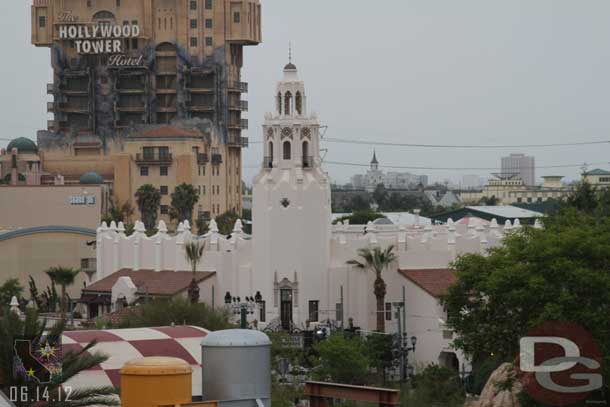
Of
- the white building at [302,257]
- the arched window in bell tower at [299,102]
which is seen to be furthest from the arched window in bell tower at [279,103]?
the arched window in bell tower at [299,102]

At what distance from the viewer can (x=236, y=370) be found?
3906cm

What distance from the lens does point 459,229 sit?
110 m

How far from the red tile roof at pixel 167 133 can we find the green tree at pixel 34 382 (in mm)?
150653

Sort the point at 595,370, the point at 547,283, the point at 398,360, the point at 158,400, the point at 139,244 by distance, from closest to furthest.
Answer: the point at 158,400 < the point at 595,370 < the point at 547,283 < the point at 398,360 < the point at 139,244

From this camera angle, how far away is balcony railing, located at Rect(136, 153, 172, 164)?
636 ft

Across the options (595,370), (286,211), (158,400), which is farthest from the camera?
(286,211)

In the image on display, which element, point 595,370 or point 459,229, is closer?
point 595,370

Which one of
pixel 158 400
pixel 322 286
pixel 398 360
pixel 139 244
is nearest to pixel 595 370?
pixel 158 400

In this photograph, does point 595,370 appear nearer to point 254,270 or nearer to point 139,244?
point 254,270

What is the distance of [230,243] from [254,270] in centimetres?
335

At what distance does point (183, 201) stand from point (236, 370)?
143 meters

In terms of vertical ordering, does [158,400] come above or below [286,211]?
below

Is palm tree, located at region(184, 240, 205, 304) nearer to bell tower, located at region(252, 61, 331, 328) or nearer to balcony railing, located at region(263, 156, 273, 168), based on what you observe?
bell tower, located at region(252, 61, 331, 328)

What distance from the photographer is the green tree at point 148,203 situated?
182m
